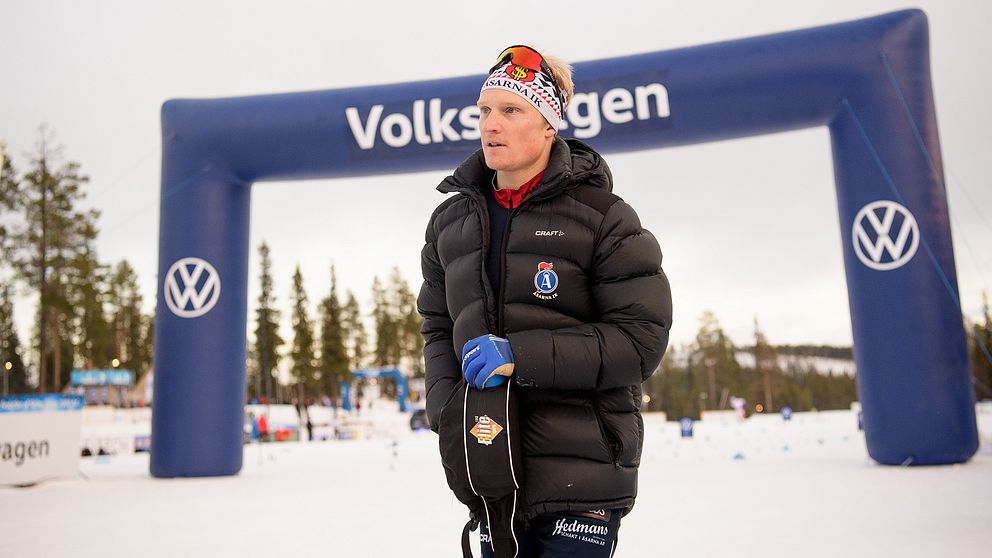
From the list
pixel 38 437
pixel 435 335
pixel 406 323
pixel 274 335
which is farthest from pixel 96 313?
pixel 435 335

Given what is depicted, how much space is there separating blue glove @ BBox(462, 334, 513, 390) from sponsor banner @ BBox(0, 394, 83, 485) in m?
8.71

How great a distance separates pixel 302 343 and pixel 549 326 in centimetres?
5459

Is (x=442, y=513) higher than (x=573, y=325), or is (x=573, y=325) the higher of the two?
(x=573, y=325)

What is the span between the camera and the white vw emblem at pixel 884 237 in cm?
716

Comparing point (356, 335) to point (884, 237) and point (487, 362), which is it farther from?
point (487, 362)

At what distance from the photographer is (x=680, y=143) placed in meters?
8.00

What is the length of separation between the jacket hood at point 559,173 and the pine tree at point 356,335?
65.4 meters

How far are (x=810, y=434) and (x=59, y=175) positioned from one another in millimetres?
32231

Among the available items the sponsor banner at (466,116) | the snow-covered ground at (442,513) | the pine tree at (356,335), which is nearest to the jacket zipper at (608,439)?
the snow-covered ground at (442,513)

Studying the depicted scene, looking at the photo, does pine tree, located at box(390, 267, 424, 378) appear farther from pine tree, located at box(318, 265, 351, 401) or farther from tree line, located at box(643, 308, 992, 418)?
tree line, located at box(643, 308, 992, 418)

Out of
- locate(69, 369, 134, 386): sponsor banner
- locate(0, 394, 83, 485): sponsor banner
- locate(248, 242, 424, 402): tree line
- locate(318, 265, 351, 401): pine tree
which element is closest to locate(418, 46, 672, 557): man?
locate(0, 394, 83, 485): sponsor banner

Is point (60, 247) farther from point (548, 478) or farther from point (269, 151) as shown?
point (548, 478)

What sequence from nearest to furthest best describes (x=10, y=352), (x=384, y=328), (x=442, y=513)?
(x=442, y=513), (x=10, y=352), (x=384, y=328)

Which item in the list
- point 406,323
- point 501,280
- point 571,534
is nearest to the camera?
point 571,534
